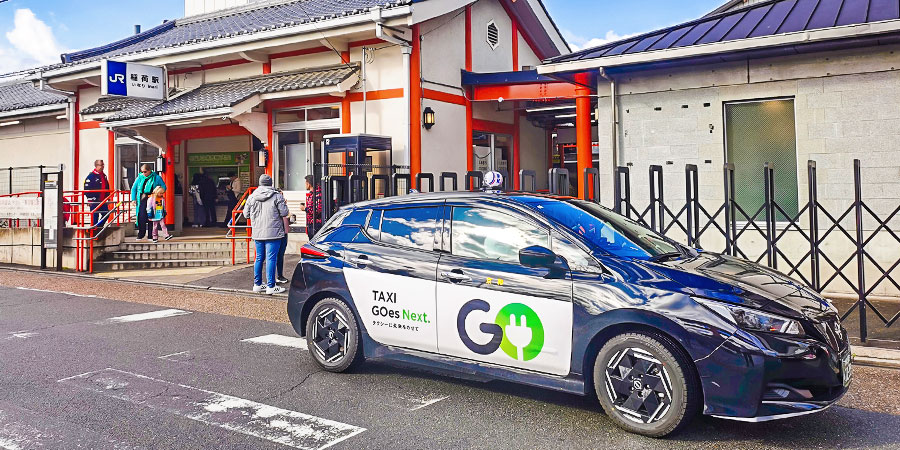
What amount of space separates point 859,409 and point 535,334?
240 cm

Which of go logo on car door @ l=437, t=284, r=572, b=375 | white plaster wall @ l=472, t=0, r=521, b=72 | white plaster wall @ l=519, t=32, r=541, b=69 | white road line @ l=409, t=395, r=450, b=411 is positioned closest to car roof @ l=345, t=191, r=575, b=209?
go logo on car door @ l=437, t=284, r=572, b=375

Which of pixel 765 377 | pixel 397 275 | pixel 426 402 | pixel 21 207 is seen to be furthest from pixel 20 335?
pixel 21 207

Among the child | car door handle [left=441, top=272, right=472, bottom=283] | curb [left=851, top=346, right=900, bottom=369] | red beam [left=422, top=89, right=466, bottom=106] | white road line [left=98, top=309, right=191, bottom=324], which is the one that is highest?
red beam [left=422, top=89, right=466, bottom=106]

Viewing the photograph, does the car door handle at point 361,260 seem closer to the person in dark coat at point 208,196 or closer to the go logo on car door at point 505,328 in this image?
the go logo on car door at point 505,328

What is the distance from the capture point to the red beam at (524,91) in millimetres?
15820

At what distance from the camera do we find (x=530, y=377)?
17.1 feet

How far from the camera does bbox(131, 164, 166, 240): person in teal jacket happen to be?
1620 centimetres

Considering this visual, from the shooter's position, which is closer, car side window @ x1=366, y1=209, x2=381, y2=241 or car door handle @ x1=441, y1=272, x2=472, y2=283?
car door handle @ x1=441, y1=272, x2=472, y2=283

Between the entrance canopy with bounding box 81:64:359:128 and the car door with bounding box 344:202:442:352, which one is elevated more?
the entrance canopy with bounding box 81:64:359:128

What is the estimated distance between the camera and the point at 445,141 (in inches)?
658

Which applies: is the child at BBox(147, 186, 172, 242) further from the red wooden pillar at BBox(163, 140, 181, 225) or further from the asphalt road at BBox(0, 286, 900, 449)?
the asphalt road at BBox(0, 286, 900, 449)

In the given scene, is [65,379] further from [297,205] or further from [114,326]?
[297,205]

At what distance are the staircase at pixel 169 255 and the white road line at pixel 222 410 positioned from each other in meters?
9.26

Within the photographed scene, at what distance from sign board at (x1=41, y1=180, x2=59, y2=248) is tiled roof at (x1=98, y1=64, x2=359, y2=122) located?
9.26 ft
